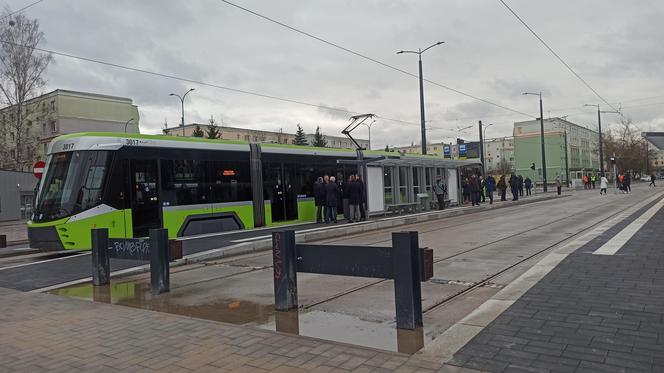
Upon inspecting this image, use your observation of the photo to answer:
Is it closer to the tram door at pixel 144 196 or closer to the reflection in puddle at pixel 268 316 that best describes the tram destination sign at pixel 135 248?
the reflection in puddle at pixel 268 316

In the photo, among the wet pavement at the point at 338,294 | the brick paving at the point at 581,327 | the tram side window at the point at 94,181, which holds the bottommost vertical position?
the wet pavement at the point at 338,294

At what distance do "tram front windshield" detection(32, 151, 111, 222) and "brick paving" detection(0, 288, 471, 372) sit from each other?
21.6 ft

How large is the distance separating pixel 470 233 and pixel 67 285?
10054mm

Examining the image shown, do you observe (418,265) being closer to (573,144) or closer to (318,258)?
(318,258)

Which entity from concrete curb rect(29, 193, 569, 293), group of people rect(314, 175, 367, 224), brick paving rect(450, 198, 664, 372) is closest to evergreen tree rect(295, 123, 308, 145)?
concrete curb rect(29, 193, 569, 293)

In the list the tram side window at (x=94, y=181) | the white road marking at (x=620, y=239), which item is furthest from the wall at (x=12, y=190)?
the white road marking at (x=620, y=239)

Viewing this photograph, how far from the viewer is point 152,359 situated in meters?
4.46

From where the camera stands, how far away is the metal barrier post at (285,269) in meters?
5.98

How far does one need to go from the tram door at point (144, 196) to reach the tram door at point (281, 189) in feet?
13.4

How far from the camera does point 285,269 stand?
5.99 m

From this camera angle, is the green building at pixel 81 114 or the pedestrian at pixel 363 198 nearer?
the pedestrian at pixel 363 198

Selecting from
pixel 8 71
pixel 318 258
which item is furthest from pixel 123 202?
pixel 8 71

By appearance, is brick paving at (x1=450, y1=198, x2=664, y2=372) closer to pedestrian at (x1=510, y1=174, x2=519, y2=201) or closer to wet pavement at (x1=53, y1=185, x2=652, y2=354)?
wet pavement at (x1=53, y1=185, x2=652, y2=354)

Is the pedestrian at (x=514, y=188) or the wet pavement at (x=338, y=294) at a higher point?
the pedestrian at (x=514, y=188)
